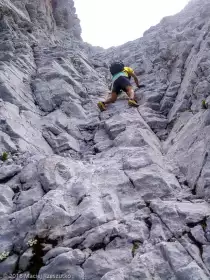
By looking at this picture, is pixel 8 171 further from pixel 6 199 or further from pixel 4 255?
pixel 4 255

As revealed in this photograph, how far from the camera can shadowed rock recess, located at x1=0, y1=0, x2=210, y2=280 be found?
646 cm

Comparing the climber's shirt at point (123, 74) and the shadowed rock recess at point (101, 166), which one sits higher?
the climber's shirt at point (123, 74)

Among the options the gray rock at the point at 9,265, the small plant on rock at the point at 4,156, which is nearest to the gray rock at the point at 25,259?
the gray rock at the point at 9,265

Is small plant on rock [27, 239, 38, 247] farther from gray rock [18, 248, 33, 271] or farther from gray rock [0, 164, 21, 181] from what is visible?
gray rock [0, 164, 21, 181]

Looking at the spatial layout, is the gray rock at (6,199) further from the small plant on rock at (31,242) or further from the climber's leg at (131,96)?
the climber's leg at (131,96)

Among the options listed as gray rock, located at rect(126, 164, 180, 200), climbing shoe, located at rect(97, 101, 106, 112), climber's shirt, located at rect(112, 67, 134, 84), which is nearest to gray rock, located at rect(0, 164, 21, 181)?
gray rock, located at rect(126, 164, 180, 200)

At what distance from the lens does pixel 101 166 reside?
9992 millimetres

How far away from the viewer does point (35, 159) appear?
972 cm

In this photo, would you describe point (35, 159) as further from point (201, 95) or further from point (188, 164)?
point (201, 95)

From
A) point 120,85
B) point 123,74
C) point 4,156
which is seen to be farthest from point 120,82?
point 4,156

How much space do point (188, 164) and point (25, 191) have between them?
5.36 metres

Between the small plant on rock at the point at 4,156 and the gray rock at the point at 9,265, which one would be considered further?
the small plant on rock at the point at 4,156

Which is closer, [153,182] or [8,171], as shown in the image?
[153,182]

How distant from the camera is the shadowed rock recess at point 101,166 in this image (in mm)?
6457
